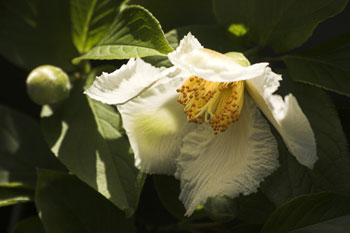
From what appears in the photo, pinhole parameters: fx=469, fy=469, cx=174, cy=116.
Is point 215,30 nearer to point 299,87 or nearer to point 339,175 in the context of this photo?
point 299,87

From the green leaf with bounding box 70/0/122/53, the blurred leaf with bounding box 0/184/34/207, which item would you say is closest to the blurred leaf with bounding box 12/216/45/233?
the blurred leaf with bounding box 0/184/34/207

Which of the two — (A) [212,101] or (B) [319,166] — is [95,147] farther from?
(B) [319,166]

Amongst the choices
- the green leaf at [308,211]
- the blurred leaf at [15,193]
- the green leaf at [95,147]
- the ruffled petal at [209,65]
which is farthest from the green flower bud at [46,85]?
the green leaf at [308,211]

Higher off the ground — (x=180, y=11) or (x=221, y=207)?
(x=180, y=11)

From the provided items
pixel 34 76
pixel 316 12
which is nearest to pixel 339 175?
pixel 316 12

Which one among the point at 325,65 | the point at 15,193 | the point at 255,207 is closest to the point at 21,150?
the point at 15,193

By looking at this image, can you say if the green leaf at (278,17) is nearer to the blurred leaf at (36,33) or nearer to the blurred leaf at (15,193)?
the blurred leaf at (36,33)
